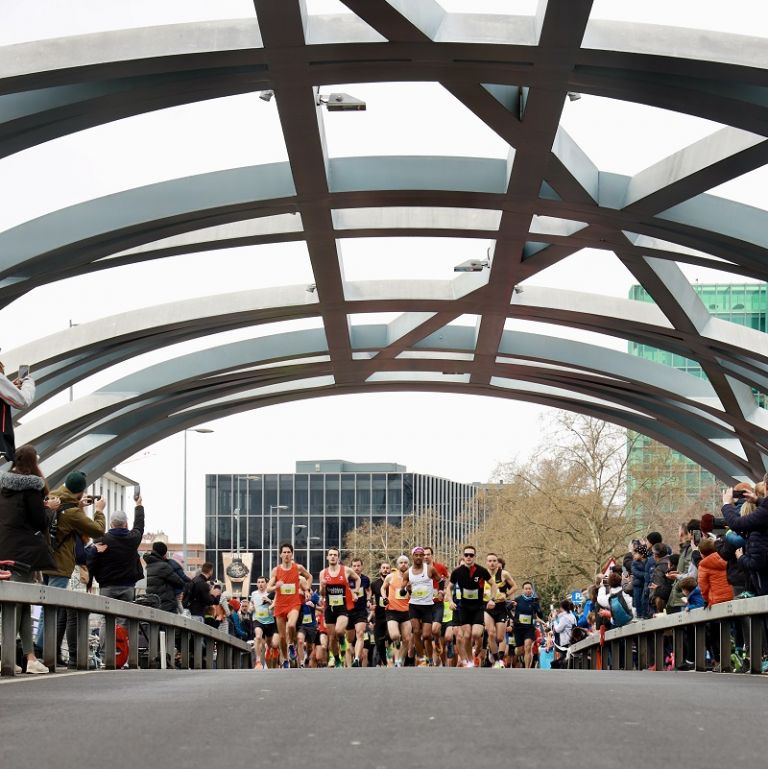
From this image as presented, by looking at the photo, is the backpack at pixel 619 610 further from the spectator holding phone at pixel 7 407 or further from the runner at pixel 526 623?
the spectator holding phone at pixel 7 407

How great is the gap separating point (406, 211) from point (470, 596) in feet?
22.5

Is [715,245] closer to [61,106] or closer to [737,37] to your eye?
[737,37]

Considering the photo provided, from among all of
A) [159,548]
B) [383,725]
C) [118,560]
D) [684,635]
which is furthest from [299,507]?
[383,725]

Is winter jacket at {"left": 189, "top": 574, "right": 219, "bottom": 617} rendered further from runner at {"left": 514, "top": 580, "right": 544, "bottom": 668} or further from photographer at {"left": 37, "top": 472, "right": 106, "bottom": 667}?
photographer at {"left": 37, "top": 472, "right": 106, "bottom": 667}

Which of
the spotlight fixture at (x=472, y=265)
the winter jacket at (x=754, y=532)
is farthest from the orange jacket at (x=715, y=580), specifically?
the spotlight fixture at (x=472, y=265)

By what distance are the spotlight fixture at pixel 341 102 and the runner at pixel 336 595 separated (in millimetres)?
7286

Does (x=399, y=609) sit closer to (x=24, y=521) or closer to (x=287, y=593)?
(x=287, y=593)

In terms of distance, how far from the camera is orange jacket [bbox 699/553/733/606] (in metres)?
14.8

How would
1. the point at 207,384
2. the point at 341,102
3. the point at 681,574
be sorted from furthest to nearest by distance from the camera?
1. the point at 207,384
2. the point at 681,574
3. the point at 341,102

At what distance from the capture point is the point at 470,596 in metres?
21.1

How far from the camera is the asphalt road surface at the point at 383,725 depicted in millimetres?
5266

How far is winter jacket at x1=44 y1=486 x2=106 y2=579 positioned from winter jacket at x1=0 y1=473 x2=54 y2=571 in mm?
1659

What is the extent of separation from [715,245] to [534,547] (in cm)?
3030

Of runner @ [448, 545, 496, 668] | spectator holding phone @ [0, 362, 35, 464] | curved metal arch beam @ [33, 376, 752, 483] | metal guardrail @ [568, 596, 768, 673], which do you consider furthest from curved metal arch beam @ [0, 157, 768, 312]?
curved metal arch beam @ [33, 376, 752, 483]
